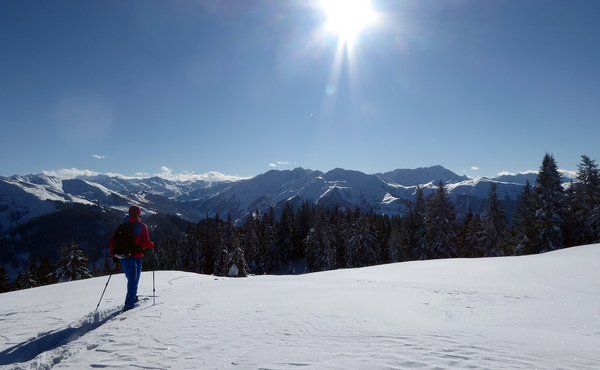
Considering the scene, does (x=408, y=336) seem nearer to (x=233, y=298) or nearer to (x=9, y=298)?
(x=233, y=298)

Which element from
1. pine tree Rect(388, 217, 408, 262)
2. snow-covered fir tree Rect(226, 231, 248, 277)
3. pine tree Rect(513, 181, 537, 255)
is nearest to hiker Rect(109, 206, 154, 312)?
pine tree Rect(513, 181, 537, 255)

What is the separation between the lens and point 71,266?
4325cm

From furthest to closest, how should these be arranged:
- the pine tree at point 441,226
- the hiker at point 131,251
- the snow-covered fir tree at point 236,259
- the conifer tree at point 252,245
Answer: the conifer tree at point 252,245, the snow-covered fir tree at point 236,259, the pine tree at point 441,226, the hiker at point 131,251

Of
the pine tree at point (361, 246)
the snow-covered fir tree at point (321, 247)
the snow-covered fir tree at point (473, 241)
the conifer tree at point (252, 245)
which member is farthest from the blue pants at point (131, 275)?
the conifer tree at point (252, 245)

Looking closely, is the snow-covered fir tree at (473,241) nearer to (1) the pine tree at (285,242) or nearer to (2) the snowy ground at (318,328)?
(2) the snowy ground at (318,328)

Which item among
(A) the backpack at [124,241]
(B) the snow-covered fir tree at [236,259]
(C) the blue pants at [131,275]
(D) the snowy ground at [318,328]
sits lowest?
(B) the snow-covered fir tree at [236,259]

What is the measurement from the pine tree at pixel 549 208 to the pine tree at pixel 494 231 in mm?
5459

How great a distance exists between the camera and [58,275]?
144ft

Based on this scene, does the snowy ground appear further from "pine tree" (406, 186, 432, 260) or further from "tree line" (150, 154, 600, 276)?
"pine tree" (406, 186, 432, 260)

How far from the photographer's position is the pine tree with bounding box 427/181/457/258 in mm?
43062

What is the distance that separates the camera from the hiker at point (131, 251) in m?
8.74

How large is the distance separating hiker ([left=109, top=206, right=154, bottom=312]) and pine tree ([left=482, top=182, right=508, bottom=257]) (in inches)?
1714

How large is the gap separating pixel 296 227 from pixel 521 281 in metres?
72.5

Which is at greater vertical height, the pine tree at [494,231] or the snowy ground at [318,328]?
the pine tree at [494,231]
